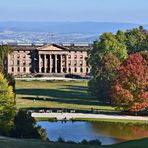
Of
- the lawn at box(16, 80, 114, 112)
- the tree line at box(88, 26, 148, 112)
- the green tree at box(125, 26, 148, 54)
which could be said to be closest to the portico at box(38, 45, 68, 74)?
the lawn at box(16, 80, 114, 112)

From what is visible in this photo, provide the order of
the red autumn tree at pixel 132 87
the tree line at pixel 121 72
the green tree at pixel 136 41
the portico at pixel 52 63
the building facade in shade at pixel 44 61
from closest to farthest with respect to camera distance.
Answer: the red autumn tree at pixel 132 87 → the tree line at pixel 121 72 → the green tree at pixel 136 41 → the portico at pixel 52 63 → the building facade in shade at pixel 44 61

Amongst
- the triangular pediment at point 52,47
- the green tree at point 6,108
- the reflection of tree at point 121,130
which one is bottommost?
the reflection of tree at point 121,130

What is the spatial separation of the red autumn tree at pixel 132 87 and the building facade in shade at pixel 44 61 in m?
73.5

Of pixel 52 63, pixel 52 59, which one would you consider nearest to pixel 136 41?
pixel 52 63

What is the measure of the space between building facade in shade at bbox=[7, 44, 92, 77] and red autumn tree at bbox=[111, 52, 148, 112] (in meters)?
73.5

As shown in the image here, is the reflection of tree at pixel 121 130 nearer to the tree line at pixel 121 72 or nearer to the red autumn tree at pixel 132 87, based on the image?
the red autumn tree at pixel 132 87

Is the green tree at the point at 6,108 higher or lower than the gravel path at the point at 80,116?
higher

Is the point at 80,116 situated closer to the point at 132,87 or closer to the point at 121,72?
the point at 132,87

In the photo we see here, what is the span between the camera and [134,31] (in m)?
123

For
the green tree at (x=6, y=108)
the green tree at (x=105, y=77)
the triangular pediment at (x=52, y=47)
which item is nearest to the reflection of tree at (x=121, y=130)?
the green tree at (x=6, y=108)

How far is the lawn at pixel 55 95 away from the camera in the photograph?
274 feet

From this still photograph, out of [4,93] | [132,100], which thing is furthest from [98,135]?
[132,100]

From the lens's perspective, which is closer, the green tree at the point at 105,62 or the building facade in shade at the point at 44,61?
the green tree at the point at 105,62

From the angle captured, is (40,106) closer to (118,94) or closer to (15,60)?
(118,94)
